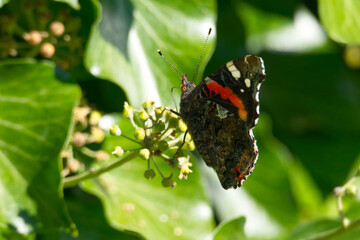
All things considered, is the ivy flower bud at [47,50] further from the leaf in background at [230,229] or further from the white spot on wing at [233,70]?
the leaf in background at [230,229]

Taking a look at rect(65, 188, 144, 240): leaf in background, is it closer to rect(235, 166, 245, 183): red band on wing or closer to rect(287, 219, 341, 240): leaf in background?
rect(235, 166, 245, 183): red band on wing

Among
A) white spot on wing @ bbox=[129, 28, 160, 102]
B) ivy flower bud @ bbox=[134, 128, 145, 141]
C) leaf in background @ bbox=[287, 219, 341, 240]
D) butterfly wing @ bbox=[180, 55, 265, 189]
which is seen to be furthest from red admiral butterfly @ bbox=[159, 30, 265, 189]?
leaf in background @ bbox=[287, 219, 341, 240]

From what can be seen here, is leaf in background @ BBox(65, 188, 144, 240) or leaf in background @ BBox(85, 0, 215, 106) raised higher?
leaf in background @ BBox(85, 0, 215, 106)

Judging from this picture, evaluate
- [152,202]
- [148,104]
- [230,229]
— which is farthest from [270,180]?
[148,104]

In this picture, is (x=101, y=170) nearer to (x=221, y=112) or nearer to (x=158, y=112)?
(x=158, y=112)

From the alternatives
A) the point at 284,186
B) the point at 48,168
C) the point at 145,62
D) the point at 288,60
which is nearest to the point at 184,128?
the point at 145,62

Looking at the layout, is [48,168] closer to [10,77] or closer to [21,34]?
[10,77]
